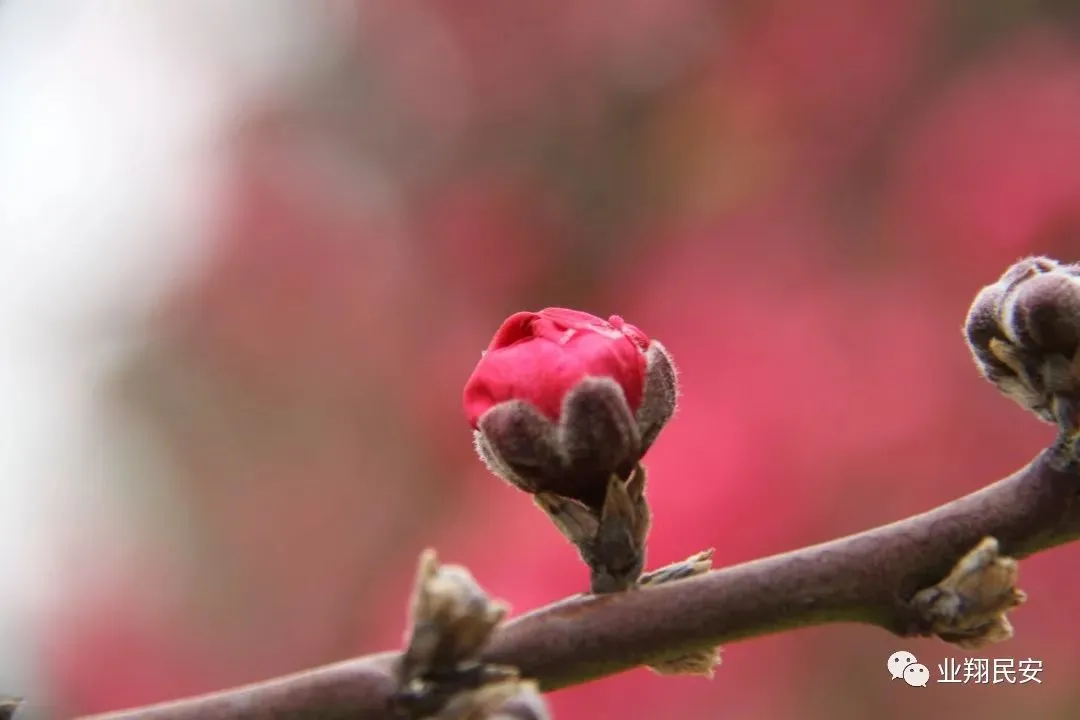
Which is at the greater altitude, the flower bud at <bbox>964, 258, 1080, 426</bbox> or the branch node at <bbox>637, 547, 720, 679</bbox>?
the flower bud at <bbox>964, 258, 1080, 426</bbox>

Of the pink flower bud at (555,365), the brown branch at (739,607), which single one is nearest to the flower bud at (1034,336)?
the brown branch at (739,607)

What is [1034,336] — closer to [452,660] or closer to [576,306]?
[452,660]

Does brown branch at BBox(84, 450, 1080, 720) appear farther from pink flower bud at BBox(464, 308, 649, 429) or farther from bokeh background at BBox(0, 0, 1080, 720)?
bokeh background at BBox(0, 0, 1080, 720)

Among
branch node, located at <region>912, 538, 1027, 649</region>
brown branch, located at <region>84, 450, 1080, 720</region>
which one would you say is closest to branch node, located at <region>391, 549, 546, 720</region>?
brown branch, located at <region>84, 450, 1080, 720</region>

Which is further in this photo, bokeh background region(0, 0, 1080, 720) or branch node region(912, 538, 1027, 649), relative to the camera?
bokeh background region(0, 0, 1080, 720)

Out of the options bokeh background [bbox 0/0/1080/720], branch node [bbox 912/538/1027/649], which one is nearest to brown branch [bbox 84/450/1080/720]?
branch node [bbox 912/538/1027/649]

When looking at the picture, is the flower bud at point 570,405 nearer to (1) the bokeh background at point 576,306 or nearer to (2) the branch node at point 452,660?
(2) the branch node at point 452,660

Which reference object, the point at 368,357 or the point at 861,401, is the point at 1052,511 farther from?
the point at 368,357

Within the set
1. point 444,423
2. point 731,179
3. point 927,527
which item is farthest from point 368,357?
point 927,527

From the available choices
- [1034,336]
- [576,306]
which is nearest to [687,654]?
[1034,336]
